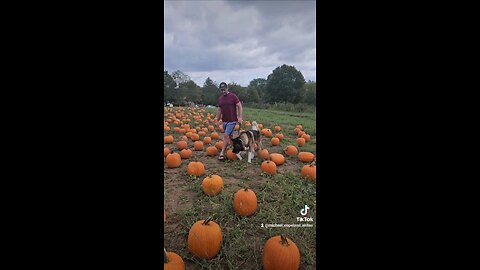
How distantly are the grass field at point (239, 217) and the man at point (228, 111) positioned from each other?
7.4 inches

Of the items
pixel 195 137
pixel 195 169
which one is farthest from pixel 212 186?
pixel 195 137

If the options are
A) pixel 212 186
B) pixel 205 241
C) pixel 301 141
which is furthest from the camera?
pixel 301 141

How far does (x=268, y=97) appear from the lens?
6.77 ft

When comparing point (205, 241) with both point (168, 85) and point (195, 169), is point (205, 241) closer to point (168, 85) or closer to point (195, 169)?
point (168, 85)

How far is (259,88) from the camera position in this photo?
1972 mm

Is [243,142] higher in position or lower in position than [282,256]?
higher

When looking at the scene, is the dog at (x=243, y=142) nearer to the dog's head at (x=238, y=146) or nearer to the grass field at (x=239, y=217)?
the dog's head at (x=238, y=146)

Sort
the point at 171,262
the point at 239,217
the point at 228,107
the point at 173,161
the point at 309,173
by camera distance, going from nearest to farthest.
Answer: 1. the point at 171,262
2. the point at 239,217
3. the point at 309,173
4. the point at 173,161
5. the point at 228,107

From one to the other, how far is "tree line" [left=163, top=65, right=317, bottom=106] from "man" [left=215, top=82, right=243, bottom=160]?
0.17 metres

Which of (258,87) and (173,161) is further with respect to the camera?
(173,161)

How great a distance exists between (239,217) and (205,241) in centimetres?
42
